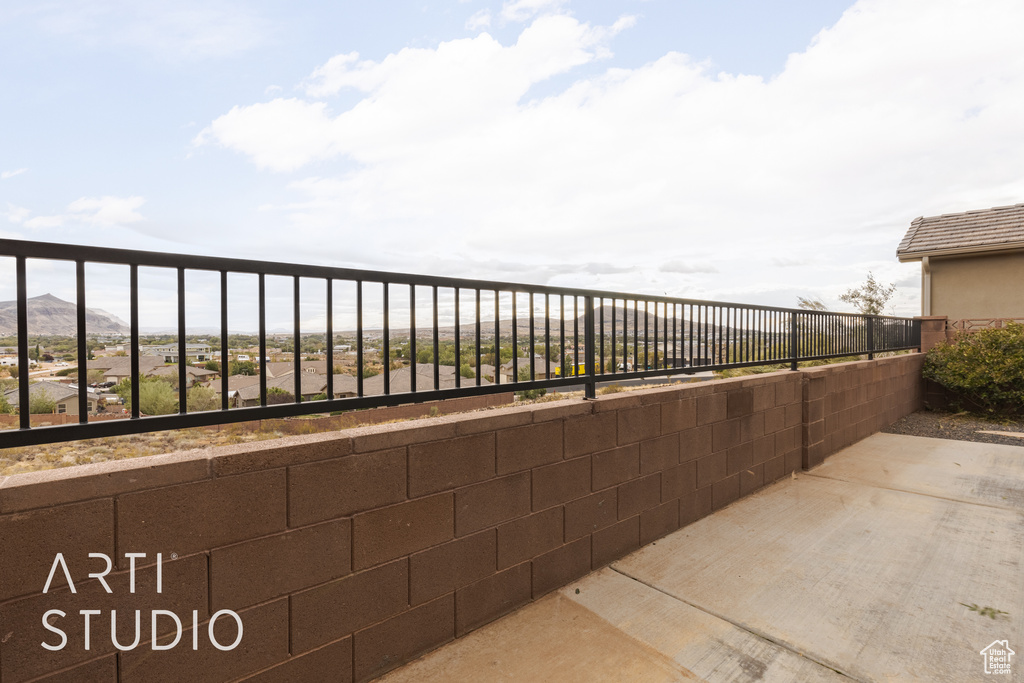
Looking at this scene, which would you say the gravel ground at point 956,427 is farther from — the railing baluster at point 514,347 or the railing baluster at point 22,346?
the railing baluster at point 22,346

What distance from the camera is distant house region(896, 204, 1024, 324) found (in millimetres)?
11344

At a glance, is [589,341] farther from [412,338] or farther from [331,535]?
[331,535]

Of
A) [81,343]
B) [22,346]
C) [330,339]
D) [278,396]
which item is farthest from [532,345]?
[22,346]

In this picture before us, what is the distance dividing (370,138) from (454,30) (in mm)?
3474

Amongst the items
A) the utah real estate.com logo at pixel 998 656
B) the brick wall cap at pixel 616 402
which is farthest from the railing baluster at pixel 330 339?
the utah real estate.com logo at pixel 998 656

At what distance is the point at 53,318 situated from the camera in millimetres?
1383

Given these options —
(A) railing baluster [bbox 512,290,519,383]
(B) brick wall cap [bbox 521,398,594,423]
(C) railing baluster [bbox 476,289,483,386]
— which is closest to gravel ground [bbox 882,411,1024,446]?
(B) brick wall cap [bbox 521,398,594,423]

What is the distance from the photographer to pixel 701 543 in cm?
314

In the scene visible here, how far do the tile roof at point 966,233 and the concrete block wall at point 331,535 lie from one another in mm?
13881

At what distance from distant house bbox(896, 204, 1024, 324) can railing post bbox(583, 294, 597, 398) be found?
1368cm

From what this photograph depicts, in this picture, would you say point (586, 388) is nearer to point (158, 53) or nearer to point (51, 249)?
point (51, 249)

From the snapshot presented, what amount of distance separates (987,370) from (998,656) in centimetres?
865

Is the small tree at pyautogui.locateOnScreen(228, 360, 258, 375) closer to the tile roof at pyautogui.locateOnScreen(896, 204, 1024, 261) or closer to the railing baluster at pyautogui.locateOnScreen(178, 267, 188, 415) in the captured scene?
the railing baluster at pyautogui.locateOnScreen(178, 267, 188, 415)

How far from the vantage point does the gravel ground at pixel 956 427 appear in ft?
21.5
